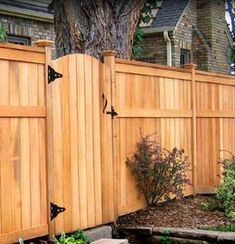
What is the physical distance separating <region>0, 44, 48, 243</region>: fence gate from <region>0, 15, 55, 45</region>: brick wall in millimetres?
6462

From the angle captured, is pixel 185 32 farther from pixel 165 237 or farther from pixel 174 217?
pixel 165 237

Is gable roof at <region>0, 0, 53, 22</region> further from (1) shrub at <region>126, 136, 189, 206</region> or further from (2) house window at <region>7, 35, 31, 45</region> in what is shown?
(1) shrub at <region>126, 136, 189, 206</region>

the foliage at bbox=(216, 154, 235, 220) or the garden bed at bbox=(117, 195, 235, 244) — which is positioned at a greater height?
the foliage at bbox=(216, 154, 235, 220)

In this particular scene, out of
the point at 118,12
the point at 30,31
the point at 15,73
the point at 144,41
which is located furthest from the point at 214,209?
the point at 144,41

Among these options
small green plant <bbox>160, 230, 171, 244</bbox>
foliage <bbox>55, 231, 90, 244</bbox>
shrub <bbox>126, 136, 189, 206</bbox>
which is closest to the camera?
foliage <bbox>55, 231, 90, 244</bbox>

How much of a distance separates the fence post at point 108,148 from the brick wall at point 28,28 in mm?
5724

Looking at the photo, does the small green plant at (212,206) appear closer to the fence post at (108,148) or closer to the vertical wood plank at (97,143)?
the fence post at (108,148)

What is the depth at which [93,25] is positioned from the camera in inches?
281

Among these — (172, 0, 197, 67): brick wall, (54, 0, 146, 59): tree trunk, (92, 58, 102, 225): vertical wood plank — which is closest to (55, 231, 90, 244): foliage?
(92, 58, 102, 225): vertical wood plank

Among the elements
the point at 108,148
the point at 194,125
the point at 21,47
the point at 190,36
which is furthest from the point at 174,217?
the point at 190,36

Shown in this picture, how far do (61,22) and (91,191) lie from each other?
2721 millimetres

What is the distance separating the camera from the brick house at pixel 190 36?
15.5 m

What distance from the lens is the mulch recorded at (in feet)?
20.2

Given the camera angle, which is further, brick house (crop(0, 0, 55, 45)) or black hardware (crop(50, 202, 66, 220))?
brick house (crop(0, 0, 55, 45))
